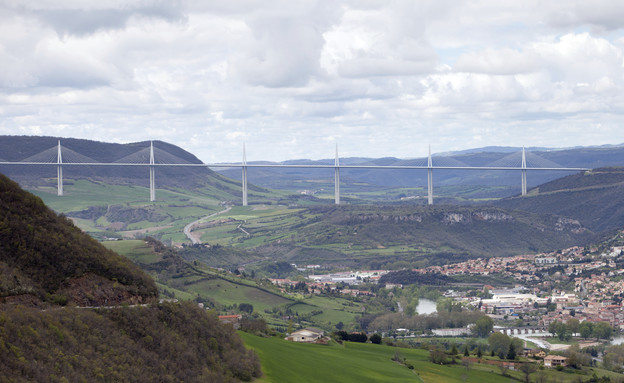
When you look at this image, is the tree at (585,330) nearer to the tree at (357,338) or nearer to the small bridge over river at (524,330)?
the small bridge over river at (524,330)

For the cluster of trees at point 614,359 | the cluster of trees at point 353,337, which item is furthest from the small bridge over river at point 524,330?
the cluster of trees at point 353,337

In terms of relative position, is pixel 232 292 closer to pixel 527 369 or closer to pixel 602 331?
pixel 602 331

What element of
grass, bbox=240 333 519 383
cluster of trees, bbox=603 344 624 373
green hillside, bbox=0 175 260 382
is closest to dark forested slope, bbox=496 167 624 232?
cluster of trees, bbox=603 344 624 373

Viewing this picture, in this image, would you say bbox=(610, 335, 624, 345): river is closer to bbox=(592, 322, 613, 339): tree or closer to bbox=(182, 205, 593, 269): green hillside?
bbox=(592, 322, 613, 339): tree

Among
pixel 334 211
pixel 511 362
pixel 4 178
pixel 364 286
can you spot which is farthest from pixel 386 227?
pixel 4 178

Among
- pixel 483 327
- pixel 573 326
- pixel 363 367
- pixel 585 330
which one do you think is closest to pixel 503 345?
pixel 483 327
